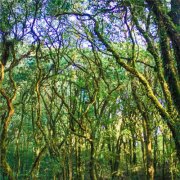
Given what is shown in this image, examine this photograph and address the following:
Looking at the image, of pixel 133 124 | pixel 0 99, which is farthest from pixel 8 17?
pixel 133 124

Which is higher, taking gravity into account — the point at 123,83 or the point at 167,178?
the point at 123,83

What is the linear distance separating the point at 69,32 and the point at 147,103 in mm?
4546

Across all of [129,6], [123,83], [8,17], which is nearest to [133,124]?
[123,83]

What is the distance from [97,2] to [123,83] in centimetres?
757

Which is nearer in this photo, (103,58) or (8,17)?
(8,17)

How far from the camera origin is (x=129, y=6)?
324 inches

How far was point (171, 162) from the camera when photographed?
1741 centimetres

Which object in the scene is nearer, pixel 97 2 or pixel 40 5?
pixel 97 2

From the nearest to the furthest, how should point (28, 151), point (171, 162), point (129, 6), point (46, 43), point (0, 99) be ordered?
point (129, 6) → point (46, 43) → point (171, 162) → point (0, 99) → point (28, 151)

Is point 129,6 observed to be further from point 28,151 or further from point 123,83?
point 28,151

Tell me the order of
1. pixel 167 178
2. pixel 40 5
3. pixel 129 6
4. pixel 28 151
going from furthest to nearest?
pixel 28 151 < pixel 167 178 < pixel 40 5 < pixel 129 6

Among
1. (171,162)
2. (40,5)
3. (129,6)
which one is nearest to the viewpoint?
(129,6)

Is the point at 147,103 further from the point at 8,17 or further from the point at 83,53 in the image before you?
the point at 8,17

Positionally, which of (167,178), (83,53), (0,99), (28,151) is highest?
(83,53)
